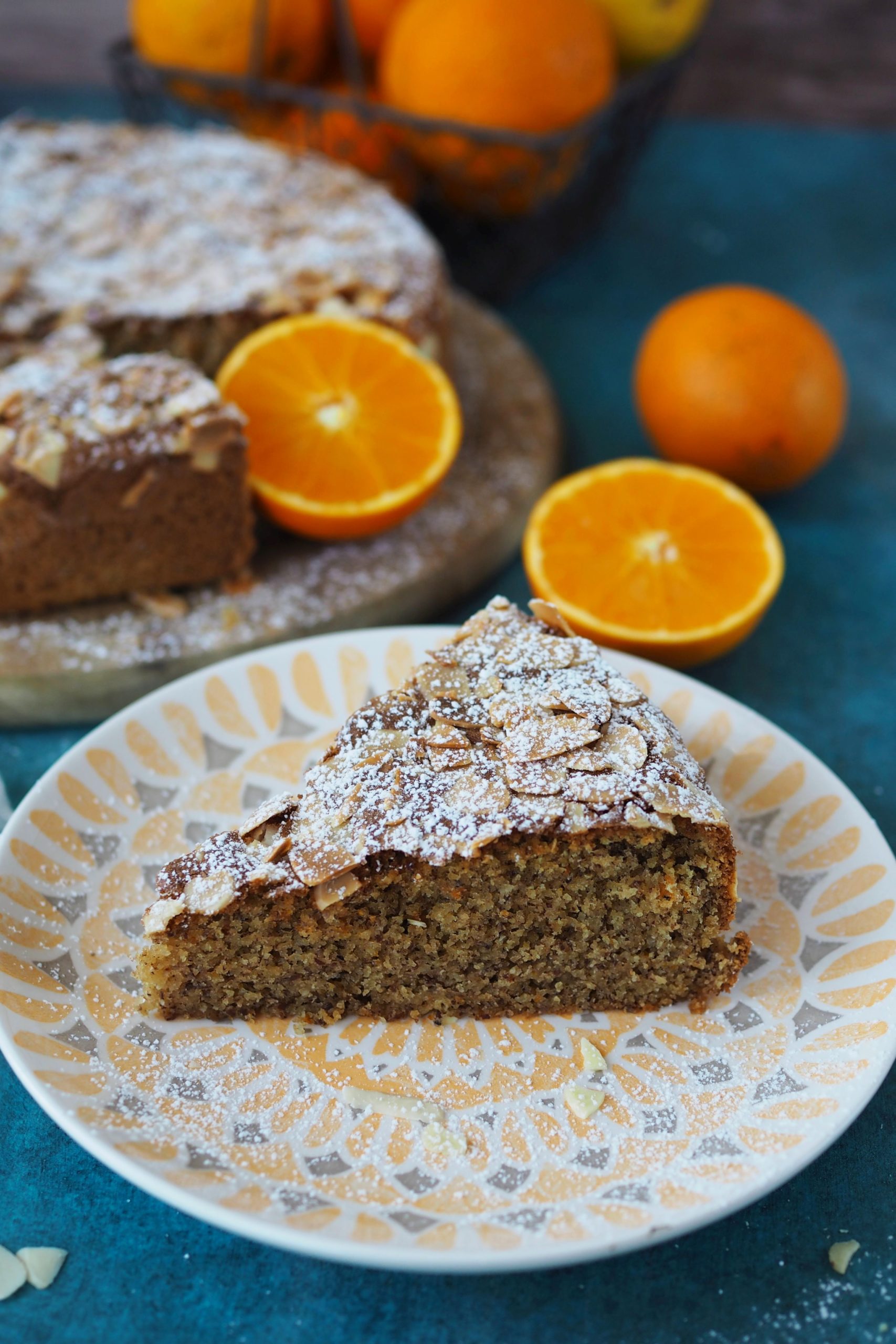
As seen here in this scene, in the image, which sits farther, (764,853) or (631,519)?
(631,519)

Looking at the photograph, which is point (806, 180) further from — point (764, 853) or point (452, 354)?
point (764, 853)

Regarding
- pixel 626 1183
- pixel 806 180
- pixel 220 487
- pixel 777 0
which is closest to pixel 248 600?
pixel 220 487

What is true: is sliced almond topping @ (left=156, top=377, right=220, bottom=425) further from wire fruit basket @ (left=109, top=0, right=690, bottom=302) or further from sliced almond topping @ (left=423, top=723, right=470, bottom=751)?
wire fruit basket @ (left=109, top=0, right=690, bottom=302)

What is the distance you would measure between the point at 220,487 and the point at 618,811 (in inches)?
46.4

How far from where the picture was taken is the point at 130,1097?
164 centimetres

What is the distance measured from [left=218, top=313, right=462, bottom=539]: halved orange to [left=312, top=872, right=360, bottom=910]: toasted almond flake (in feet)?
3.22

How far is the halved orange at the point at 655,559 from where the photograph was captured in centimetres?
237

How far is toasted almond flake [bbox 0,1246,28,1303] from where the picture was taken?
61.5 inches

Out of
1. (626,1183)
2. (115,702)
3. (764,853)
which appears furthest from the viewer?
(115,702)

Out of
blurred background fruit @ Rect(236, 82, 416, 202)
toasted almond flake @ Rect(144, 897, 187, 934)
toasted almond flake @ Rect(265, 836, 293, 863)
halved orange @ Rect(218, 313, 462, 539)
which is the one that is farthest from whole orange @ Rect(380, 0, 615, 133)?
toasted almond flake @ Rect(144, 897, 187, 934)

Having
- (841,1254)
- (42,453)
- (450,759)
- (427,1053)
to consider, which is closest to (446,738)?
(450,759)

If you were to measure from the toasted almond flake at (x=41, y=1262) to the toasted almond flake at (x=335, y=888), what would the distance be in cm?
57

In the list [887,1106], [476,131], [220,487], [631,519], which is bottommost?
[887,1106]

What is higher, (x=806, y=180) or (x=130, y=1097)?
(x=130, y=1097)
